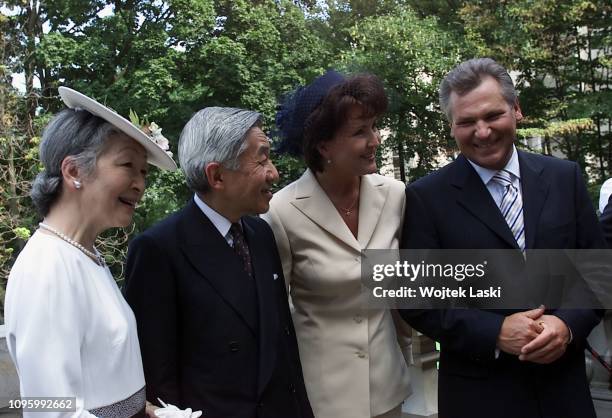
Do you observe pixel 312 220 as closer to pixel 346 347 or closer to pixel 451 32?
pixel 346 347

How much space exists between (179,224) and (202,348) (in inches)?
16.6

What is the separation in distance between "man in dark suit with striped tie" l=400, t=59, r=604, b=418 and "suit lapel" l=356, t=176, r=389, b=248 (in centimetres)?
18

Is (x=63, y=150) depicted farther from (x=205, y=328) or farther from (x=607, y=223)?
(x=607, y=223)

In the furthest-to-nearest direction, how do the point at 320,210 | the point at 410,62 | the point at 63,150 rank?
1. the point at 410,62
2. the point at 320,210
3. the point at 63,150

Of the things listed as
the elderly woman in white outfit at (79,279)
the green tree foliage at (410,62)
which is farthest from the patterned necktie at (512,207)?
the green tree foliage at (410,62)

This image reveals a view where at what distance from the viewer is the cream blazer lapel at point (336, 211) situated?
2510mm

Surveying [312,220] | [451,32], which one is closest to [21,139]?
[451,32]

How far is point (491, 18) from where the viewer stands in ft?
49.6

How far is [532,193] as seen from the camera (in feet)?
7.47

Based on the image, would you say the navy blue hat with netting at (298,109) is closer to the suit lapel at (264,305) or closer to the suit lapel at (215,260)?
the suit lapel at (264,305)

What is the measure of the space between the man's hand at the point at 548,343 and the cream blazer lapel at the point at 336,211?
72cm

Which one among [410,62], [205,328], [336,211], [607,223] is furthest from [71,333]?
[410,62]

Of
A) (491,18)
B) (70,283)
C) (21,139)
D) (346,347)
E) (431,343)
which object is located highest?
(491,18)

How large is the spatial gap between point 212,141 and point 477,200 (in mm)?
963
